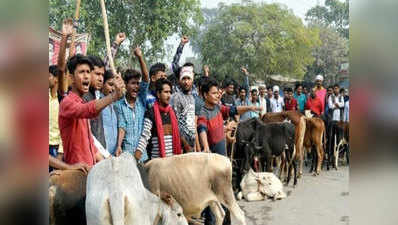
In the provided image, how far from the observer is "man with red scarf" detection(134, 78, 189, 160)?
14.6 ft

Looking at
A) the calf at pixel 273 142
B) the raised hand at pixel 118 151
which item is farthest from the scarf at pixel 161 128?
the calf at pixel 273 142

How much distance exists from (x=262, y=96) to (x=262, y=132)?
9.63ft

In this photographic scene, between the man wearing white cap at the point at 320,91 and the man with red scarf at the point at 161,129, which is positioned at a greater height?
the man wearing white cap at the point at 320,91

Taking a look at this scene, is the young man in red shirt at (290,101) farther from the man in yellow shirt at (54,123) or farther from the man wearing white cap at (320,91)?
the man in yellow shirt at (54,123)

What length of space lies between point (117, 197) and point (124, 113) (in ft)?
6.69

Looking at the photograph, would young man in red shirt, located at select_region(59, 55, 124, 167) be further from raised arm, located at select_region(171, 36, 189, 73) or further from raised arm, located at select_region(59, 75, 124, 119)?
raised arm, located at select_region(171, 36, 189, 73)

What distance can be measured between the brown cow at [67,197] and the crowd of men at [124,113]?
94 mm

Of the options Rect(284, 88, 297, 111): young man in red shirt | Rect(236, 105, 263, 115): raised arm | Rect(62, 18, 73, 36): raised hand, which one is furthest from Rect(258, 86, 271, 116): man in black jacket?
Rect(62, 18, 73, 36): raised hand

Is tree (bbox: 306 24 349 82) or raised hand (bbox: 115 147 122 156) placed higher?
tree (bbox: 306 24 349 82)

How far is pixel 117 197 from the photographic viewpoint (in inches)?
98.7

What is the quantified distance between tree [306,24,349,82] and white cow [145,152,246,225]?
92.1 ft

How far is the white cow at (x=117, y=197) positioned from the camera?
2.51 meters
